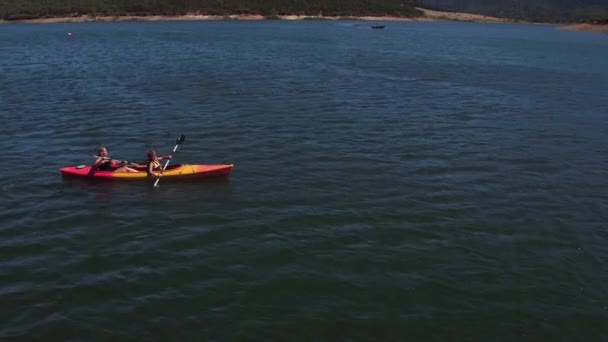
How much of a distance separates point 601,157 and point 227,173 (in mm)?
18279

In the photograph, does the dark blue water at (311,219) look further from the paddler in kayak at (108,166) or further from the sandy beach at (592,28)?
the sandy beach at (592,28)

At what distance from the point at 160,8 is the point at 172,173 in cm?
15369

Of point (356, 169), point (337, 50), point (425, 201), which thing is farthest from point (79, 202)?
point (337, 50)

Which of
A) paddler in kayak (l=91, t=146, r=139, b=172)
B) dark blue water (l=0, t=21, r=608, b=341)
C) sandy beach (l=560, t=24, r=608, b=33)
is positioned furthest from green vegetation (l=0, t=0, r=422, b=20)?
paddler in kayak (l=91, t=146, r=139, b=172)

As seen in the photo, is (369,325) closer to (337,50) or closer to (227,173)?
(227,173)

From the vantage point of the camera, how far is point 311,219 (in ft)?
65.3

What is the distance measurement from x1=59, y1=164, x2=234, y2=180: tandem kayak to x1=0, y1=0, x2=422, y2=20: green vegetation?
5591 inches

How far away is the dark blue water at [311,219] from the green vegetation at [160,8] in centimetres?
12451

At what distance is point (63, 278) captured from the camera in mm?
16125

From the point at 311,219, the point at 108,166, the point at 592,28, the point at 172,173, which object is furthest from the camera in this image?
the point at 592,28

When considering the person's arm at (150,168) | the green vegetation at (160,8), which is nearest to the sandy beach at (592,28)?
the green vegetation at (160,8)

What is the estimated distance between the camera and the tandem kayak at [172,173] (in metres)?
23.0

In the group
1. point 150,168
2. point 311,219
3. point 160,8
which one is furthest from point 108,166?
point 160,8

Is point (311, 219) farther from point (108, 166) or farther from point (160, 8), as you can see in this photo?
point (160, 8)
